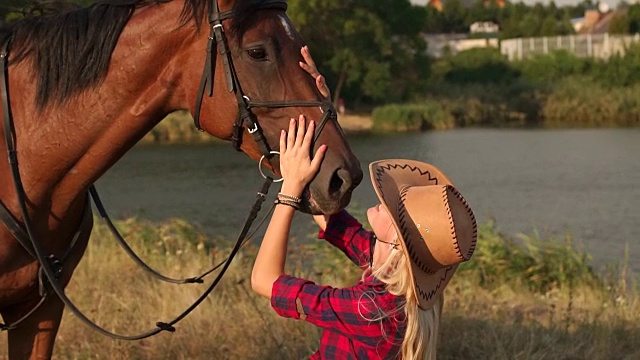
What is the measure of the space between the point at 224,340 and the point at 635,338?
240 cm

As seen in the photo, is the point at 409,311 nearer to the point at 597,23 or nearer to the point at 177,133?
the point at 177,133

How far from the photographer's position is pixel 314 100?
268 centimetres

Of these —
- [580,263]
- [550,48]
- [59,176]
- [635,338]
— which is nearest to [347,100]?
[550,48]

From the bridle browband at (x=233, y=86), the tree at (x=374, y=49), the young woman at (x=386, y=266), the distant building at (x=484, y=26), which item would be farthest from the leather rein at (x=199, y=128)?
the distant building at (x=484, y=26)

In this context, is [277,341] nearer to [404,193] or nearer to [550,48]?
[404,193]

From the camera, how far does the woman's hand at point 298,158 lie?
8.48 ft

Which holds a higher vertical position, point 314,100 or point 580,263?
point 314,100

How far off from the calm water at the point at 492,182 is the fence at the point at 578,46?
15063 mm

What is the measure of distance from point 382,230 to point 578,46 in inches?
1555

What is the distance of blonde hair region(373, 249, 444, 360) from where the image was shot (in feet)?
8.71

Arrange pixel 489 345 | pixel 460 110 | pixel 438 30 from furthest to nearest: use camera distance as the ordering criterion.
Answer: pixel 438 30, pixel 460 110, pixel 489 345

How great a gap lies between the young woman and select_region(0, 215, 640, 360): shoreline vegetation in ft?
6.59

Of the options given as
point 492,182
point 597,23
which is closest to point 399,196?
point 492,182

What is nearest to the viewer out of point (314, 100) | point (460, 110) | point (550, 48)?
point (314, 100)
